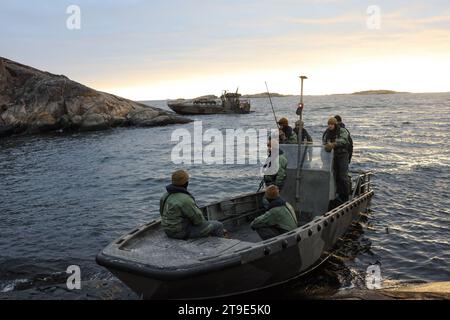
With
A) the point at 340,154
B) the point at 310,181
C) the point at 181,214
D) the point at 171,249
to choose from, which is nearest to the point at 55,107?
the point at 310,181

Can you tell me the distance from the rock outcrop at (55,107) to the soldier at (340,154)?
45.3 meters

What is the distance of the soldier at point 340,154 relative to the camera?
1277 centimetres

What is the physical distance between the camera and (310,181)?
1245 cm

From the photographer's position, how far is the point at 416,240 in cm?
1335

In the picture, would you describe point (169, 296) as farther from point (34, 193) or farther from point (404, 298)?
point (34, 193)

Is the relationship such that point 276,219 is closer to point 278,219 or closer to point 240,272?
point 278,219

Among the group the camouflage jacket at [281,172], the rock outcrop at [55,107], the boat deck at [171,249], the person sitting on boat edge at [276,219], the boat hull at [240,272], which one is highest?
the rock outcrop at [55,107]

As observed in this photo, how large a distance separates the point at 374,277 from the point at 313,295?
2.33 meters

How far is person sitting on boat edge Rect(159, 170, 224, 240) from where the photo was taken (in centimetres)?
857

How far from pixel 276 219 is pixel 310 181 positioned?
3.46m

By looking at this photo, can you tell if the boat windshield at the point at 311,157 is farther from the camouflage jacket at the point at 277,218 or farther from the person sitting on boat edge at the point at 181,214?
the person sitting on boat edge at the point at 181,214

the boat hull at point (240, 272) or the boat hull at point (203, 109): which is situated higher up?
the boat hull at point (203, 109)

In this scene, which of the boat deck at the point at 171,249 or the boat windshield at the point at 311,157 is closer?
the boat deck at the point at 171,249

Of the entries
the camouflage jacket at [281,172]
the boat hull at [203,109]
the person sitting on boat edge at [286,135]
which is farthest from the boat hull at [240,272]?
the boat hull at [203,109]
